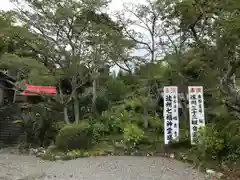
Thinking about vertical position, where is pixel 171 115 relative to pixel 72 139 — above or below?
above

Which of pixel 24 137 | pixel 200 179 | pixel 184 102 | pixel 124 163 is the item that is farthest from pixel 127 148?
pixel 24 137

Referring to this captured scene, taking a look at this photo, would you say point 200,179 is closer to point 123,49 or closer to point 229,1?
point 229,1

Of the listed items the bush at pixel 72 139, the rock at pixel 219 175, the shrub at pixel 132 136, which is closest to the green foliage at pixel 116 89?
the shrub at pixel 132 136

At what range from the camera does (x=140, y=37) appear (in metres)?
11.1

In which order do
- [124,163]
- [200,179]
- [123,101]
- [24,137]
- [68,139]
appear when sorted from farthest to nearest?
[123,101] → [24,137] → [68,139] → [124,163] → [200,179]

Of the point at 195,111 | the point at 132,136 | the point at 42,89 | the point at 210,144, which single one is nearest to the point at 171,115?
the point at 195,111

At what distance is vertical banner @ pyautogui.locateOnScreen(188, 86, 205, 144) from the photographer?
8.91 metres

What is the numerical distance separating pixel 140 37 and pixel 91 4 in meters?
2.04

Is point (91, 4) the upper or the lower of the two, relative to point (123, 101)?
upper

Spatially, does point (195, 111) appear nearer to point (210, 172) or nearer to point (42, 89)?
point (210, 172)

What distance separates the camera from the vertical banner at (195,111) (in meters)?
8.91

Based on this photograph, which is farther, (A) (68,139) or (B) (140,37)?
(B) (140,37)

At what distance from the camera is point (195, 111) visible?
29.9ft

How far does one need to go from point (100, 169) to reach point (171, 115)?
3.11 metres
